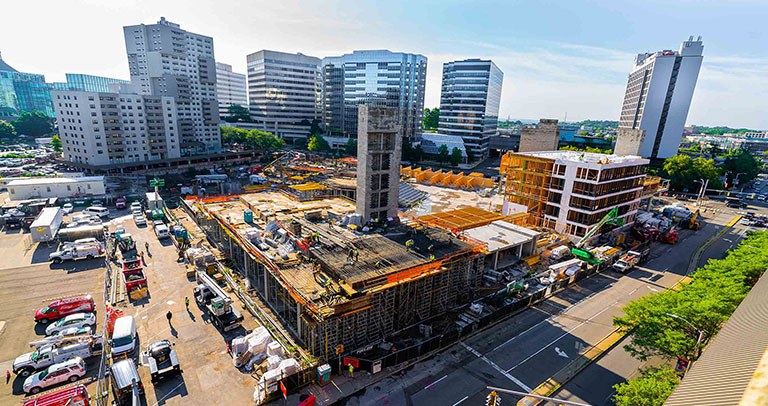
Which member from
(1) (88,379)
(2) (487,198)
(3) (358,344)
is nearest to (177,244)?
(1) (88,379)

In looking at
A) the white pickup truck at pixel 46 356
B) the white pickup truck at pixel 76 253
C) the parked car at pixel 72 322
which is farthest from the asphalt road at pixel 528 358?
the white pickup truck at pixel 76 253

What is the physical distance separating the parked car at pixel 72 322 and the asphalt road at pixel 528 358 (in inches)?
1067

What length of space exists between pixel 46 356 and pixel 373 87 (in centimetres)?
15490

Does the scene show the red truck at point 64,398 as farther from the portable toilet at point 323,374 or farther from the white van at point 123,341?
the portable toilet at point 323,374

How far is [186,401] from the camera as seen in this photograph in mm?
24750

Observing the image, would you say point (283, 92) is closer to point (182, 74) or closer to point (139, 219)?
point (182, 74)

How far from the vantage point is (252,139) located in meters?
134

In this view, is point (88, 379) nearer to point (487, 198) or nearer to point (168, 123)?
point (487, 198)

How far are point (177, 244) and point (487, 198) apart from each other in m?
71.1

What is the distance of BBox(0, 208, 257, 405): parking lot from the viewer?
84.9 feet

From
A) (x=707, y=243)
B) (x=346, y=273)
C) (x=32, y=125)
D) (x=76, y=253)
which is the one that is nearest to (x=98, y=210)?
(x=76, y=253)

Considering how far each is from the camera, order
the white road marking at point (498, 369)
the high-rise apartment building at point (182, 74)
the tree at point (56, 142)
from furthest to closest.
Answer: the high-rise apartment building at point (182, 74)
the tree at point (56, 142)
the white road marking at point (498, 369)

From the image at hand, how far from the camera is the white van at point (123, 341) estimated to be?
28.7 m

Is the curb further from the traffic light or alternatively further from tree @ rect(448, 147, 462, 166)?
tree @ rect(448, 147, 462, 166)
